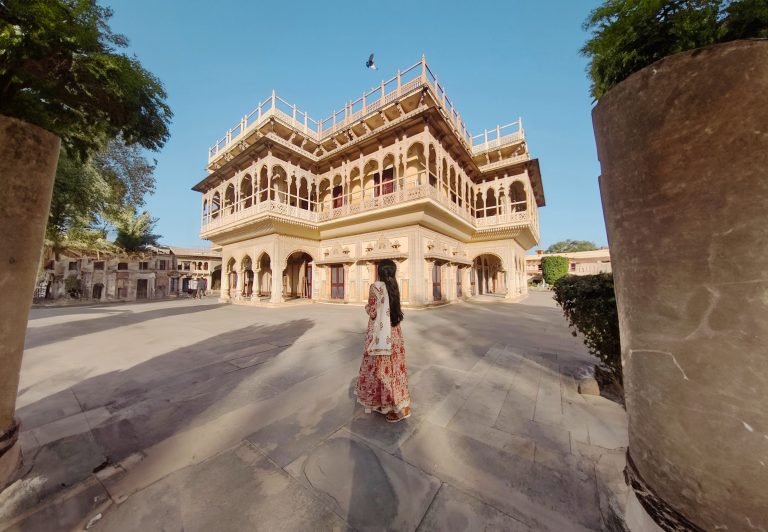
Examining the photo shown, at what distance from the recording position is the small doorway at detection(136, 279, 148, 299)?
80.1 ft

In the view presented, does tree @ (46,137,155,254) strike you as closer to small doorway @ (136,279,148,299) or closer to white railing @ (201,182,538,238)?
white railing @ (201,182,538,238)

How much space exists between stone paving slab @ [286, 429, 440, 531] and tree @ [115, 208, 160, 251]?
30199 millimetres

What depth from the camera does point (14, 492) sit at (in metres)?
1.82

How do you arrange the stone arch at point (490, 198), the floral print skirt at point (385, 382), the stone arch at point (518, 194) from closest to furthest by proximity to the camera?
1. the floral print skirt at point (385, 382)
2. the stone arch at point (518, 194)
3. the stone arch at point (490, 198)

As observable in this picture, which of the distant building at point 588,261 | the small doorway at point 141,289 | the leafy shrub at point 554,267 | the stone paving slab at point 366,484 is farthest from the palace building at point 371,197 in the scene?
the distant building at point 588,261

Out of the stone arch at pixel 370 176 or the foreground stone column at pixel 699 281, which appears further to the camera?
the stone arch at pixel 370 176

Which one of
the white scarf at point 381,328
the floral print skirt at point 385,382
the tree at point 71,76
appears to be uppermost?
the tree at point 71,76

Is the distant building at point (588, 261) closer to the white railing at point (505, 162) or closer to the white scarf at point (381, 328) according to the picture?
the white railing at point (505, 162)

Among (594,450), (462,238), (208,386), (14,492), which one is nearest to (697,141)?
(594,450)

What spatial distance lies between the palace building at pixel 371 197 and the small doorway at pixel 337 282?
0.06 meters

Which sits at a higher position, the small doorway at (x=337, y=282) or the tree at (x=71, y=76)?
the tree at (x=71, y=76)

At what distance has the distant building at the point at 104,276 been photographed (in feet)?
72.2

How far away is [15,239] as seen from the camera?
1.86 m

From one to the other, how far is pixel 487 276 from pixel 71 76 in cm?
2426
